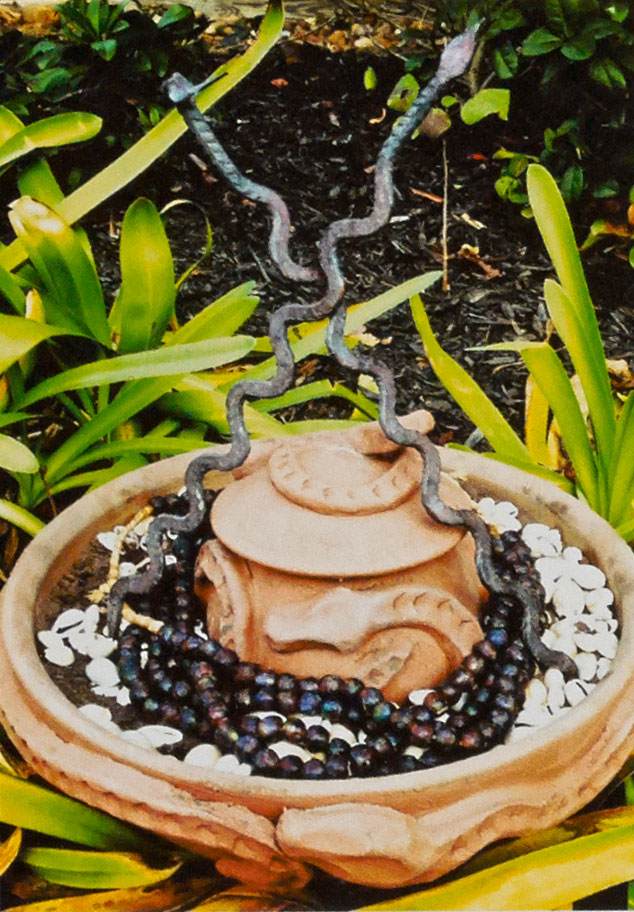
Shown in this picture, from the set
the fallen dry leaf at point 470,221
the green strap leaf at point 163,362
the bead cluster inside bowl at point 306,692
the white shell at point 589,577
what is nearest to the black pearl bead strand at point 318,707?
the bead cluster inside bowl at point 306,692

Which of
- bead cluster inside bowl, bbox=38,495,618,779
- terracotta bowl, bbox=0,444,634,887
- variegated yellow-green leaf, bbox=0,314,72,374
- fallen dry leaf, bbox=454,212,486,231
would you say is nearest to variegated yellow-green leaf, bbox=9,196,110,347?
variegated yellow-green leaf, bbox=0,314,72,374

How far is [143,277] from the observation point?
4.32ft

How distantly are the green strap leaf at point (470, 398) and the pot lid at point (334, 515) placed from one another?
482 mm

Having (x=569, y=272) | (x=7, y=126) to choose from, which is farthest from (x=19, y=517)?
(x=569, y=272)

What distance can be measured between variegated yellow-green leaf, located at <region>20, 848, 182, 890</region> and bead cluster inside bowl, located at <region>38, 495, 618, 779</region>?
174mm

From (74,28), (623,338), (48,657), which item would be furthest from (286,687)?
(74,28)

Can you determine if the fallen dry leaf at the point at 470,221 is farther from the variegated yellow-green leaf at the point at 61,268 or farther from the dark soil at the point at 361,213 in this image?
the variegated yellow-green leaf at the point at 61,268

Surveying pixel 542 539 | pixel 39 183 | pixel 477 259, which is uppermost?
pixel 39 183

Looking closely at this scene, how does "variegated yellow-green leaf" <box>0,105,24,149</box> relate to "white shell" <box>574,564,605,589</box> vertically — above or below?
above

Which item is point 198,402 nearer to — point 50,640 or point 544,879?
point 50,640

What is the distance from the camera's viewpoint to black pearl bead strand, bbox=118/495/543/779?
0.75m

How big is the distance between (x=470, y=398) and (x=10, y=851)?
0.78 meters

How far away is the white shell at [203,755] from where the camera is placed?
75 centimetres

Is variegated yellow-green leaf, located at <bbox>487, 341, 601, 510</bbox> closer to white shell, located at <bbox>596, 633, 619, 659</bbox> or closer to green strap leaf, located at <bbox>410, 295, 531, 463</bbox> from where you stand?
green strap leaf, located at <bbox>410, 295, 531, 463</bbox>
